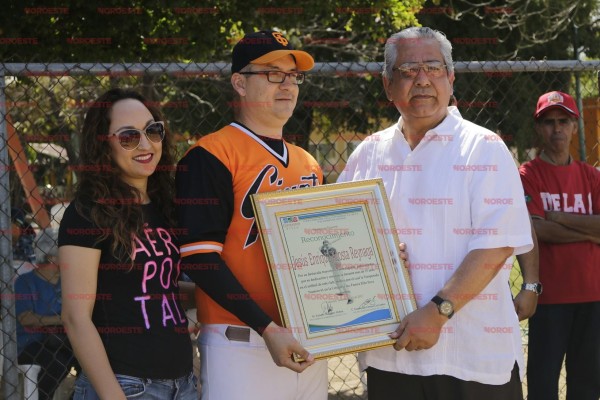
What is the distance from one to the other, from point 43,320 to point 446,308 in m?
3.33

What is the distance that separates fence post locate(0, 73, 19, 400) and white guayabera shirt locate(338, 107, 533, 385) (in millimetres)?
1850

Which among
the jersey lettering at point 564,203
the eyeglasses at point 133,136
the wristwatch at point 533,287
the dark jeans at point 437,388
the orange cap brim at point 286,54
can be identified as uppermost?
the orange cap brim at point 286,54

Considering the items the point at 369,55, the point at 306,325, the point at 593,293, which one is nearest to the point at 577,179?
the point at 593,293

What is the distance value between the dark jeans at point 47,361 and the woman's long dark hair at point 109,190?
8.37 feet

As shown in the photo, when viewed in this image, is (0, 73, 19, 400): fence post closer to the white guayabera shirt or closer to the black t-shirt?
the black t-shirt

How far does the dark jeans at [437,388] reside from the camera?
302 cm

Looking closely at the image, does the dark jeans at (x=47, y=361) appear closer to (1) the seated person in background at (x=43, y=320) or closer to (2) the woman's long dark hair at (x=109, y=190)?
(1) the seated person in background at (x=43, y=320)

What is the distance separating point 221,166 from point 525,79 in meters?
13.5

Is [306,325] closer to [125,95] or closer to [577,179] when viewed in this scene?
[125,95]

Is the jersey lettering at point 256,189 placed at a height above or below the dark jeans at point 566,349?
above

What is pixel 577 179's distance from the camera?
4.50 meters

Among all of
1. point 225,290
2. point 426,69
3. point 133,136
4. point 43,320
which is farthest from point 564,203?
point 43,320

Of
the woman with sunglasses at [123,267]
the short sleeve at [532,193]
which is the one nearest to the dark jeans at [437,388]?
the woman with sunglasses at [123,267]

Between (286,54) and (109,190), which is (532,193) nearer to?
(286,54)
